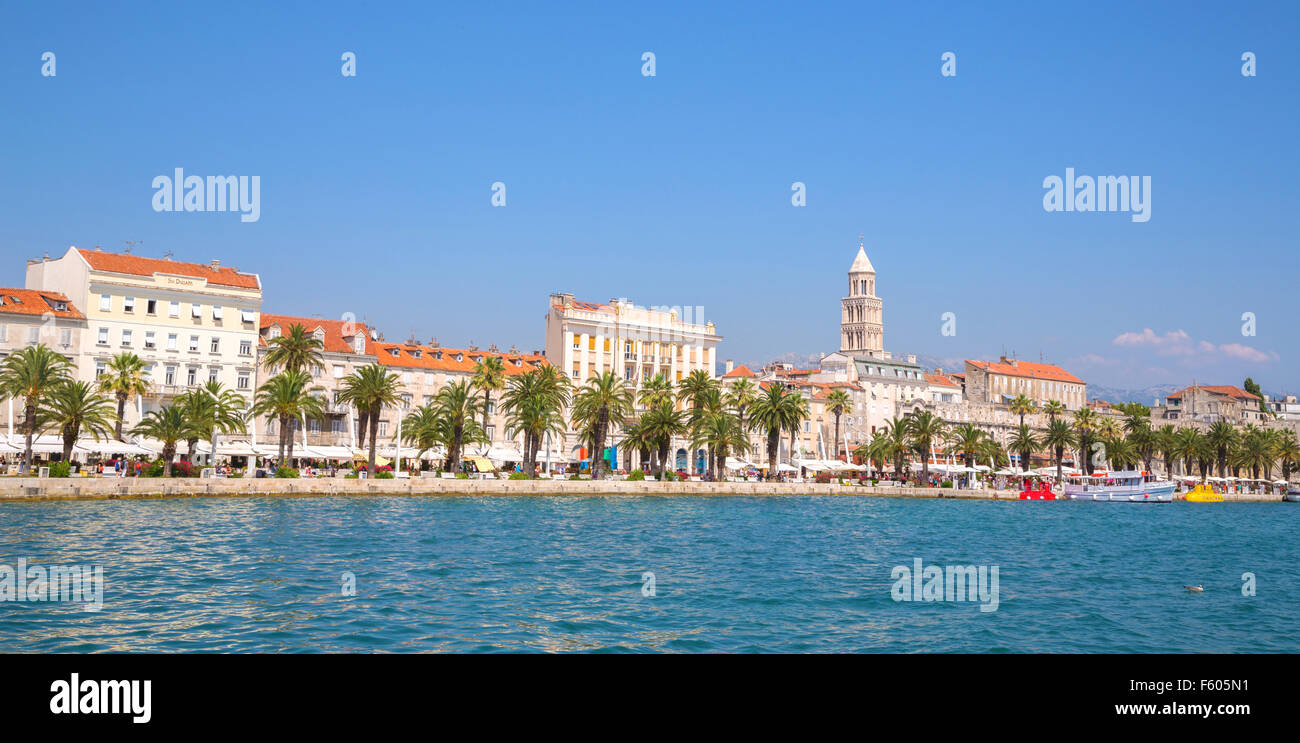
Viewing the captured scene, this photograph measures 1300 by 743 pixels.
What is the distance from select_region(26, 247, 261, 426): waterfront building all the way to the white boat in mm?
80765

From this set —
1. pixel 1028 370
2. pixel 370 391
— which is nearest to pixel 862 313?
pixel 1028 370

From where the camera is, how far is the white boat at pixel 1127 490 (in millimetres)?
103250

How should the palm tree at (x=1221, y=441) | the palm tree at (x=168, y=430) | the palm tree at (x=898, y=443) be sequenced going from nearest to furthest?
the palm tree at (x=168, y=430)
the palm tree at (x=898, y=443)
the palm tree at (x=1221, y=441)

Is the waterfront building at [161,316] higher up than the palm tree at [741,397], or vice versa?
the waterfront building at [161,316]

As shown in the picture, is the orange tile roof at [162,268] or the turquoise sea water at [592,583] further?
the orange tile roof at [162,268]

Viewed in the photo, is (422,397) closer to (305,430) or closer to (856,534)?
(305,430)

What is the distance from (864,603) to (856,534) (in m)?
23.3

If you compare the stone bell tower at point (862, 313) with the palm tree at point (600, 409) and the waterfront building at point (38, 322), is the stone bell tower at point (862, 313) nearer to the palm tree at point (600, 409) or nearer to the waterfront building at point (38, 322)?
the palm tree at point (600, 409)

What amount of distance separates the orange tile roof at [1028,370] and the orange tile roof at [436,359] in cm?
7672

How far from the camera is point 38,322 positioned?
67812mm

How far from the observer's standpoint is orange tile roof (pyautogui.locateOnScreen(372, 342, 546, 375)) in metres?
87.1

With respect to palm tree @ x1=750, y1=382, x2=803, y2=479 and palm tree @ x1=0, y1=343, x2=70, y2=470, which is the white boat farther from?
palm tree @ x1=0, y1=343, x2=70, y2=470

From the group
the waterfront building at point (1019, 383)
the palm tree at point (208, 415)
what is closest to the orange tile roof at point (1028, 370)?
the waterfront building at point (1019, 383)
